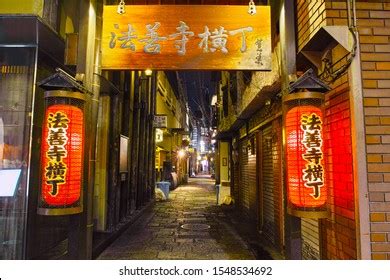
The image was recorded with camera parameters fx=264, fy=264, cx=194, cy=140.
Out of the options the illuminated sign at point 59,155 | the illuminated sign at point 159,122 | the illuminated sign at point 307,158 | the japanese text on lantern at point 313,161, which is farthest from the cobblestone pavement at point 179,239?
the illuminated sign at point 159,122

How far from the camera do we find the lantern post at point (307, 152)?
4242mm

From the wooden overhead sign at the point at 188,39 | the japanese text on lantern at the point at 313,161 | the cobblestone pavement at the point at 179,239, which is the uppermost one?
the wooden overhead sign at the point at 188,39

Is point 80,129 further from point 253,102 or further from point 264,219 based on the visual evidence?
point 264,219

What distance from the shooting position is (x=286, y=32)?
17.1ft

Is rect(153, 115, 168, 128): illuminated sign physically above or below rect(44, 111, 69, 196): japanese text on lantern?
above

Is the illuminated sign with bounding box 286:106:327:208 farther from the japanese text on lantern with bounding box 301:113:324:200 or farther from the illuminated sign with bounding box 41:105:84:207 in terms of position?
the illuminated sign with bounding box 41:105:84:207

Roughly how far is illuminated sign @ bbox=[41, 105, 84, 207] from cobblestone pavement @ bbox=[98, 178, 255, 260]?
403cm

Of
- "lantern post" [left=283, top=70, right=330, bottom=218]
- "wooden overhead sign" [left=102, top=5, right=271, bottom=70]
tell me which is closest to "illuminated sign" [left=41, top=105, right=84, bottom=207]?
"wooden overhead sign" [left=102, top=5, right=271, bottom=70]

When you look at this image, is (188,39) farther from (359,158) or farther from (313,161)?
(359,158)

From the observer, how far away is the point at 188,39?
18.1 ft

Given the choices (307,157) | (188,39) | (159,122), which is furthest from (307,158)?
(159,122)

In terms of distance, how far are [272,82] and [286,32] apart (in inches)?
90.1

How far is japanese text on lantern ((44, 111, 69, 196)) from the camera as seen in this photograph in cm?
447

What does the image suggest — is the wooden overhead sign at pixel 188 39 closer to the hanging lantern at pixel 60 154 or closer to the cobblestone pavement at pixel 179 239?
the hanging lantern at pixel 60 154
